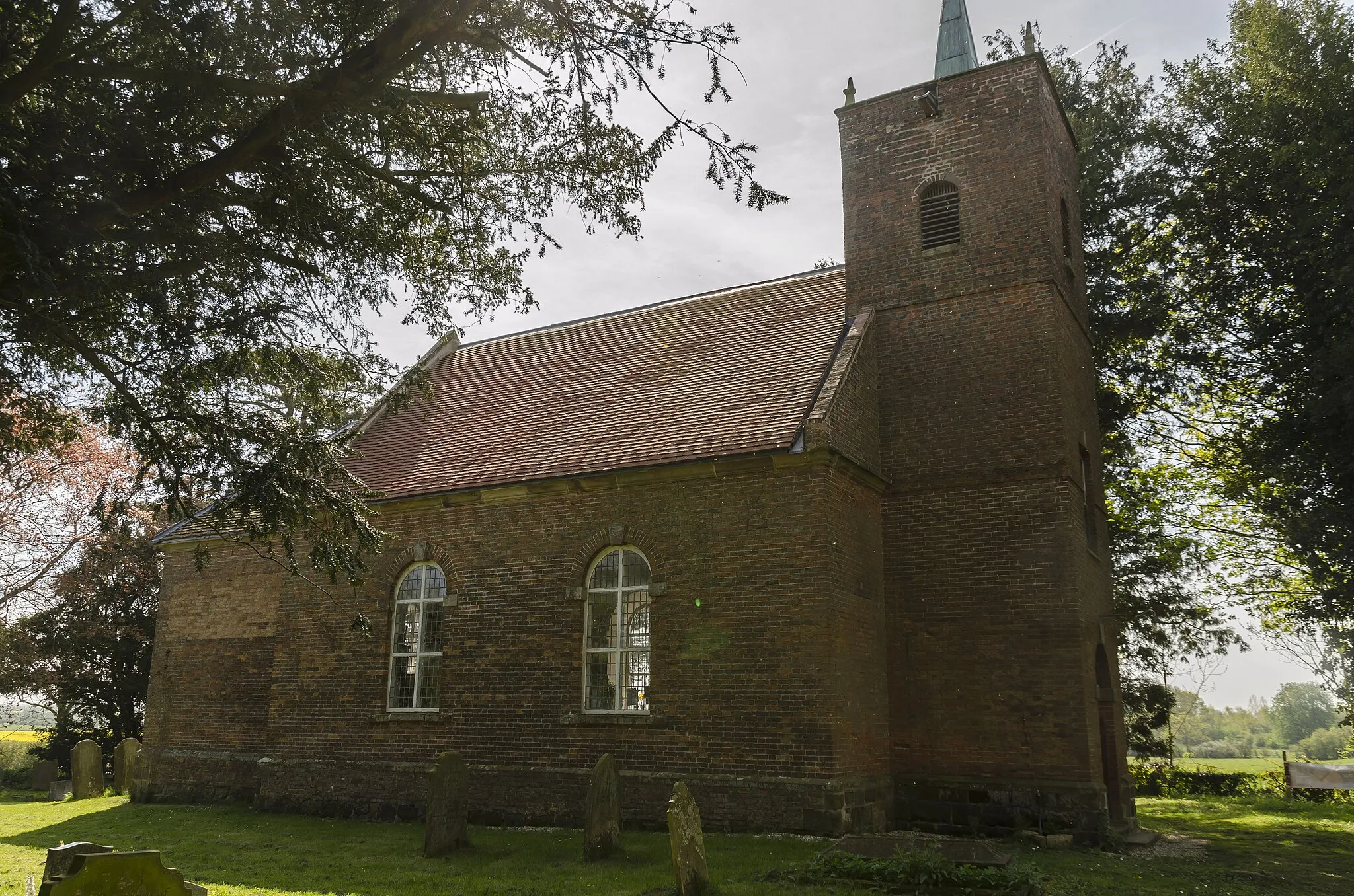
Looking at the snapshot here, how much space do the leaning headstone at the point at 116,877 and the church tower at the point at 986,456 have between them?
11141 millimetres

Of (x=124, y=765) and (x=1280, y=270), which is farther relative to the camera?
(x=124, y=765)

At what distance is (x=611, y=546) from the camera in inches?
625

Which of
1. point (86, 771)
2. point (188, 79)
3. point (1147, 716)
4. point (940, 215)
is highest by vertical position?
point (940, 215)

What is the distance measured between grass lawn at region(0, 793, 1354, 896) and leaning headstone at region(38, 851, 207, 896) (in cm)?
405

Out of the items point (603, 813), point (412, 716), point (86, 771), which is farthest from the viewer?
point (86, 771)

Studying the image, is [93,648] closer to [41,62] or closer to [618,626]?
[618,626]

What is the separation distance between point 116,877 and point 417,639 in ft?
36.0

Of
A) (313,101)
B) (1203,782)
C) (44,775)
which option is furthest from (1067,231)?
(44,775)

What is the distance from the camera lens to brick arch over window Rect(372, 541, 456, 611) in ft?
57.2

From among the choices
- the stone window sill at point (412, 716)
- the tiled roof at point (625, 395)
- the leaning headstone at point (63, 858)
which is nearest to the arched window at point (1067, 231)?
the tiled roof at point (625, 395)

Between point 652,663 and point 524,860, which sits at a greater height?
point 652,663

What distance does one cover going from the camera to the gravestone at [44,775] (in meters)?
23.9

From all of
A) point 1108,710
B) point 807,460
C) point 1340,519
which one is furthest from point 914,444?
point 1340,519

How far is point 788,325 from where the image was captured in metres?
18.0
